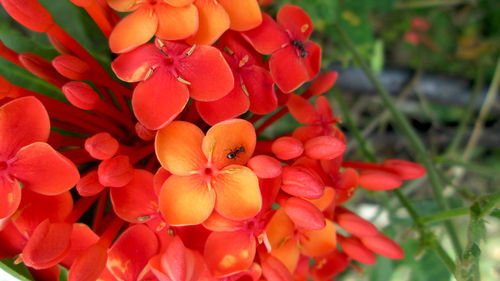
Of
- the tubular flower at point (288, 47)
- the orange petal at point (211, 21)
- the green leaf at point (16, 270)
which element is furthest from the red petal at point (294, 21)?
the green leaf at point (16, 270)

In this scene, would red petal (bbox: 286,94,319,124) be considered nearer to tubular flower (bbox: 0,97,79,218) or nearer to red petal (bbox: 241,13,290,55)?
red petal (bbox: 241,13,290,55)

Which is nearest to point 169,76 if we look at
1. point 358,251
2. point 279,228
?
point 279,228

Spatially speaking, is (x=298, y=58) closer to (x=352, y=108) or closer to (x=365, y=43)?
(x=365, y=43)

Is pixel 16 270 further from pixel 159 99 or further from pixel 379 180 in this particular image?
pixel 379 180

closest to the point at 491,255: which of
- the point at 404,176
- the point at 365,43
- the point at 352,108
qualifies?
the point at 352,108

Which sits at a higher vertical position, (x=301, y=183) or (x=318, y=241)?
(x=301, y=183)
